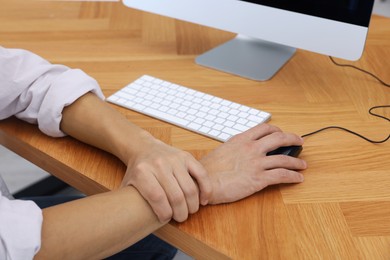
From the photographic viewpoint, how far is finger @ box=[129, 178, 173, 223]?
0.68m

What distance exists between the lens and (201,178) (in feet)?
2.32

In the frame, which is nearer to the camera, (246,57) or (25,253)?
(25,253)

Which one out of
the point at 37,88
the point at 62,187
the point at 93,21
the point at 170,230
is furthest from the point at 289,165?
the point at 62,187

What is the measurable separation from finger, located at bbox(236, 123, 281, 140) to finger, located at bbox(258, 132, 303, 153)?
1cm

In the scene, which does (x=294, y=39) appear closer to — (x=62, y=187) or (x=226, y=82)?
(x=226, y=82)

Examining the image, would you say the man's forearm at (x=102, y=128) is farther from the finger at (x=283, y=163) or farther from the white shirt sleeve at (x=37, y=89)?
the finger at (x=283, y=163)

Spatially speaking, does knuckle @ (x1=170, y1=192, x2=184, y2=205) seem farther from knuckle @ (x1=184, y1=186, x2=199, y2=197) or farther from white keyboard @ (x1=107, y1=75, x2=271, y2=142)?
white keyboard @ (x1=107, y1=75, x2=271, y2=142)

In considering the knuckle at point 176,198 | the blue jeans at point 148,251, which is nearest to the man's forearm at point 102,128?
the knuckle at point 176,198

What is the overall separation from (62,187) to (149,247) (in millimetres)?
917

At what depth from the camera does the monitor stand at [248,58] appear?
1077 mm

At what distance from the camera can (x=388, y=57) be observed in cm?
116

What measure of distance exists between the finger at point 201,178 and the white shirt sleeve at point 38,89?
25 cm

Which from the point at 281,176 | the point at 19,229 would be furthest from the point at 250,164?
the point at 19,229

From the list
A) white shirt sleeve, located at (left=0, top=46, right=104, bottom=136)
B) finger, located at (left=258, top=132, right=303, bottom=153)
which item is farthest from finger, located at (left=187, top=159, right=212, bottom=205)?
white shirt sleeve, located at (left=0, top=46, right=104, bottom=136)
